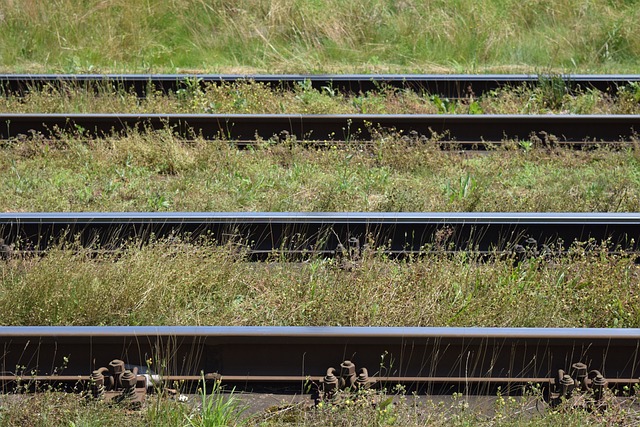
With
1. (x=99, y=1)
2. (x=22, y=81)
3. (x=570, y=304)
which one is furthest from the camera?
(x=99, y=1)

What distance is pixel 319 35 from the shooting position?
13.3m

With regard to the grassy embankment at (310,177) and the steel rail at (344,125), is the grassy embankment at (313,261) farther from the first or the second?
the steel rail at (344,125)

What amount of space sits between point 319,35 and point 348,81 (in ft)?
9.38

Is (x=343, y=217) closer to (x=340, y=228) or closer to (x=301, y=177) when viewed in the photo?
(x=340, y=228)

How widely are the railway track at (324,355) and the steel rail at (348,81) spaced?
20.5ft

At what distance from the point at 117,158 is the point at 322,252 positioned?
313cm

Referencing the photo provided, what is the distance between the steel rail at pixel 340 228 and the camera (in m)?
6.12

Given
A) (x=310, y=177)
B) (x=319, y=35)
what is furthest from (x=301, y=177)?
(x=319, y=35)

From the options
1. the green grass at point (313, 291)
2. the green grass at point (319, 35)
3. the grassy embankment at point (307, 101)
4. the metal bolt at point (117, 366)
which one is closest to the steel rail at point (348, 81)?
the grassy embankment at point (307, 101)

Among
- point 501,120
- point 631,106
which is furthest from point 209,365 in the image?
point 631,106

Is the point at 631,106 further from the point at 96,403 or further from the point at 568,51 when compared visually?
the point at 96,403

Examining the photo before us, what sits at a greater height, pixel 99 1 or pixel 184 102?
pixel 99 1

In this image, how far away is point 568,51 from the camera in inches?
508

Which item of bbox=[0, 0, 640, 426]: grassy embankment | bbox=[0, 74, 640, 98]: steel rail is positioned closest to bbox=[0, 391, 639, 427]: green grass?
bbox=[0, 0, 640, 426]: grassy embankment
